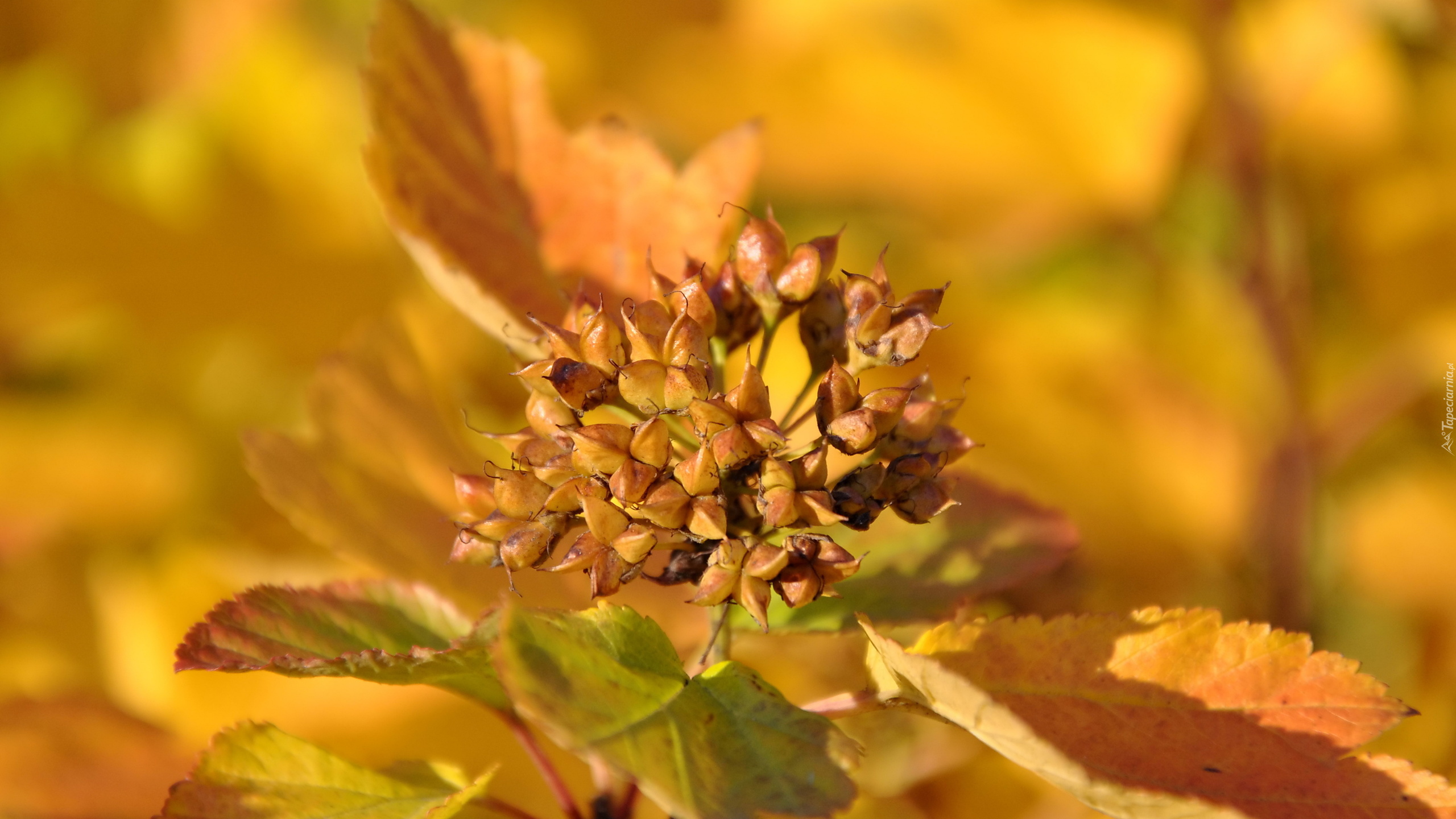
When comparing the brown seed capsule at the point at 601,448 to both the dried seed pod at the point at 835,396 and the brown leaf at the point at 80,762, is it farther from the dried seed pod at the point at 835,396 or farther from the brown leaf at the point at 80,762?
the brown leaf at the point at 80,762

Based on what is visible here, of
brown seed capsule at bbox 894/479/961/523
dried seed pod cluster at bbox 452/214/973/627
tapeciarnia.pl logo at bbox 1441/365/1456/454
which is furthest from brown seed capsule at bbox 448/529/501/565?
tapeciarnia.pl logo at bbox 1441/365/1456/454

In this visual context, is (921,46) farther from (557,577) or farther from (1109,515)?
(557,577)

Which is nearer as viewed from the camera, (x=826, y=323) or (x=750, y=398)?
(x=750, y=398)

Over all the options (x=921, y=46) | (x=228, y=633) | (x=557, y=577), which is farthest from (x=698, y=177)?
(x=921, y=46)

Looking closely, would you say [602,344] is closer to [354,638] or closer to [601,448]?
[601,448]

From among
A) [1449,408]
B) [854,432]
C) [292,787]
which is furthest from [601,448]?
[1449,408]

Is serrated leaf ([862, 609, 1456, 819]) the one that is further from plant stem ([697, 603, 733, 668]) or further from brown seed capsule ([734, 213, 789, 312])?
brown seed capsule ([734, 213, 789, 312])

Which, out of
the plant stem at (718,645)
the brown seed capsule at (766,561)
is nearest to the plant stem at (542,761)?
the plant stem at (718,645)
